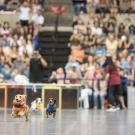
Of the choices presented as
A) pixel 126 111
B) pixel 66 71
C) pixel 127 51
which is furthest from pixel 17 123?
pixel 127 51

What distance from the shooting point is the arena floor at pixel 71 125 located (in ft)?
56.4

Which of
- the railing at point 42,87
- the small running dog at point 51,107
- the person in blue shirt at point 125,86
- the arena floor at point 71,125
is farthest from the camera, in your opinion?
the person in blue shirt at point 125,86

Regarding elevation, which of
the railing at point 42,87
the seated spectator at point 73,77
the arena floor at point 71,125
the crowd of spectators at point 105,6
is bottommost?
the arena floor at point 71,125

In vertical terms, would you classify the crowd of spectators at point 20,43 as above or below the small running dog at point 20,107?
above

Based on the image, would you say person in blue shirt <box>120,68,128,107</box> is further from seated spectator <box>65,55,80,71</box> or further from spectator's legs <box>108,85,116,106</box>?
seated spectator <box>65,55,80,71</box>

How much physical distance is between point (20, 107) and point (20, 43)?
11549mm

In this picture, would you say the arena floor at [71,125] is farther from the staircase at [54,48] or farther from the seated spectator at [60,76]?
the staircase at [54,48]

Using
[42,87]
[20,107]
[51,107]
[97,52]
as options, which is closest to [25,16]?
[97,52]

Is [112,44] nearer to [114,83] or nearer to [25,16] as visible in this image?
[114,83]

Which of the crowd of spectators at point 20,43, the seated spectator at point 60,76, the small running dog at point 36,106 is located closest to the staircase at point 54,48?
the crowd of spectators at point 20,43

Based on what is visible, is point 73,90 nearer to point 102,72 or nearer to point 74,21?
point 102,72

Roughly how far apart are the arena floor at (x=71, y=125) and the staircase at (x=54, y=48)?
8.00 metres

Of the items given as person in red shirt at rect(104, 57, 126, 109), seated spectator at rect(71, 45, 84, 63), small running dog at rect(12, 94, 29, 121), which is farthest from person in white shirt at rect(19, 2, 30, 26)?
small running dog at rect(12, 94, 29, 121)

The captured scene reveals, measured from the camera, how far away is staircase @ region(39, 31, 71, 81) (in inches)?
1281
